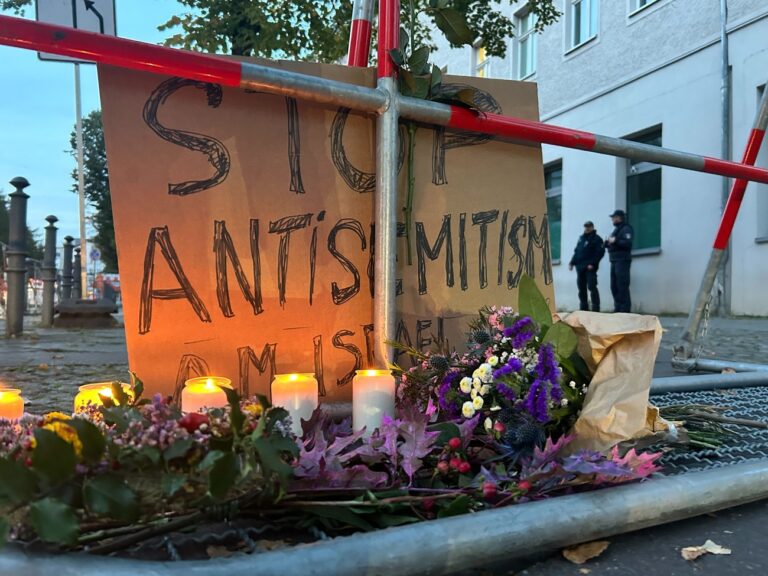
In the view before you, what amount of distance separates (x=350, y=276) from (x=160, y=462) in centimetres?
102

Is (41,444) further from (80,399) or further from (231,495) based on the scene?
(80,399)

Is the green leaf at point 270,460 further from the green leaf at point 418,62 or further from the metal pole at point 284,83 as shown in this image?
the green leaf at point 418,62

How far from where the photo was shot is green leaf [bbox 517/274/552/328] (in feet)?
5.18

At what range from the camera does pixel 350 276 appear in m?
1.83

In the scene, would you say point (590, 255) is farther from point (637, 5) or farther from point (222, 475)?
point (222, 475)

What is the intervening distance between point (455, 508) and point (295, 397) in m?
0.57

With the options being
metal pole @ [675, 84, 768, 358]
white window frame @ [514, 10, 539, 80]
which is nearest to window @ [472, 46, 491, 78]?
white window frame @ [514, 10, 539, 80]

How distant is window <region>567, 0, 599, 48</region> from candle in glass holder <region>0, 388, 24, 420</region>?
10.7m

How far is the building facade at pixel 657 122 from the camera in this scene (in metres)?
7.46

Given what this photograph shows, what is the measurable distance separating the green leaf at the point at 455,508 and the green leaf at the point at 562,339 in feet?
1.70

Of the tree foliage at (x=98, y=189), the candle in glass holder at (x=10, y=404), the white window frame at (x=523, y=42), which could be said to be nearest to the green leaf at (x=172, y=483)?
the candle in glass holder at (x=10, y=404)

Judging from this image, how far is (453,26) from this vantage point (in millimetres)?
2037

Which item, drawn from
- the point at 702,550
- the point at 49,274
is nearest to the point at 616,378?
the point at 702,550

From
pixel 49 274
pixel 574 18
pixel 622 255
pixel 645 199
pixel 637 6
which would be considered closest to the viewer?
pixel 49 274
